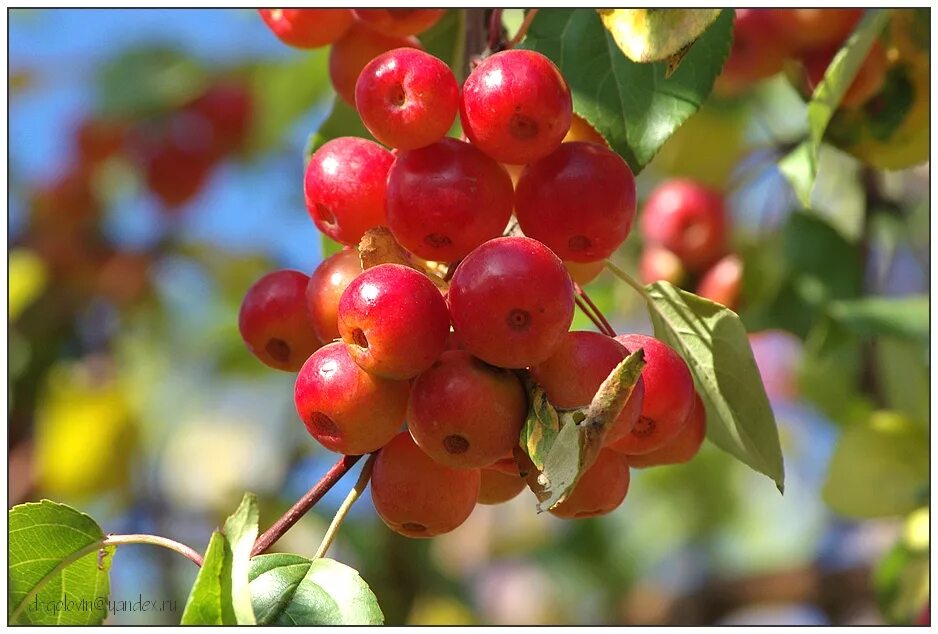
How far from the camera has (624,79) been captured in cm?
106

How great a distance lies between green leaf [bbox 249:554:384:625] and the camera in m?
0.94

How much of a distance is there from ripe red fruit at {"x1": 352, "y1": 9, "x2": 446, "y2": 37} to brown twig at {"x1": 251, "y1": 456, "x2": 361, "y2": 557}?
458 millimetres

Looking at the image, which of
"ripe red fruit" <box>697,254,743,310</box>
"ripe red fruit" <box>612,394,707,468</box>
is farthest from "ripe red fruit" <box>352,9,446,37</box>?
"ripe red fruit" <box>697,254,743,310</box>

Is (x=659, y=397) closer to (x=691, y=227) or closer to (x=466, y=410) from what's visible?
(x=466, y=410)

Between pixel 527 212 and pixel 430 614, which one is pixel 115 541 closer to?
pixel 527 212

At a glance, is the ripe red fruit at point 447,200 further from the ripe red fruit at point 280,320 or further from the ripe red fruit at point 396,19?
the ripe red fruit at point 396,19

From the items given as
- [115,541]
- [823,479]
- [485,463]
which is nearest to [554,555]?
[823,479]

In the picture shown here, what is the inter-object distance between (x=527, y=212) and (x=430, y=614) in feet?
6.05

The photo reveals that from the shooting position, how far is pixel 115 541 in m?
1.07

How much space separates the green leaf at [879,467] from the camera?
1.79m

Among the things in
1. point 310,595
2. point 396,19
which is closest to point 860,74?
point 396,19

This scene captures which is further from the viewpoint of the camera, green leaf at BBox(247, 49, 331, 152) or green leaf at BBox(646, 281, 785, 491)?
green leaf at BBox(247, 49, 331, 152)

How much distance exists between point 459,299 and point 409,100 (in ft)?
0.58

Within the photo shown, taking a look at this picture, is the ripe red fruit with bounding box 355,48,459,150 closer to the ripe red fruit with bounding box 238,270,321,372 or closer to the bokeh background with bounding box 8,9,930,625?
the ripe red fruit with bounding box 238,270,321,372
